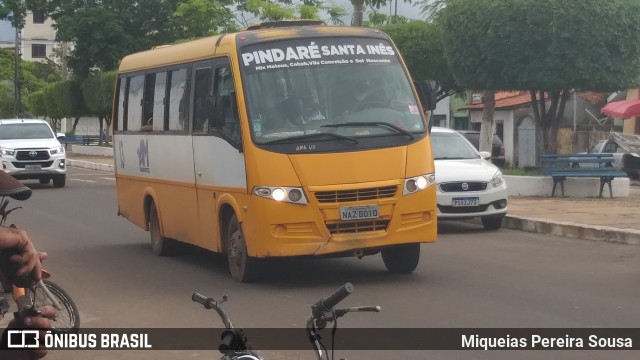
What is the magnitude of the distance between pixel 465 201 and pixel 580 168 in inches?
253

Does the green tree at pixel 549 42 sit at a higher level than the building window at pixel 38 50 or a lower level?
Result: lower

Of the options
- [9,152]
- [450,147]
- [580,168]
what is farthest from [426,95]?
[9,152]

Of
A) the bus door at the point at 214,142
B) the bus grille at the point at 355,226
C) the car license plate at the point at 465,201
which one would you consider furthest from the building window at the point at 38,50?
the bus grille at the point at 355,226

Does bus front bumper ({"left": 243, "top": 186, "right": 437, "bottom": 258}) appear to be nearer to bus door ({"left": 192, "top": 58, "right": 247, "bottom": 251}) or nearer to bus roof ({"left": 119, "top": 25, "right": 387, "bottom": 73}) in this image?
bus door ({"left": 192, "top": 58, "right": 247, "bottom": 251})

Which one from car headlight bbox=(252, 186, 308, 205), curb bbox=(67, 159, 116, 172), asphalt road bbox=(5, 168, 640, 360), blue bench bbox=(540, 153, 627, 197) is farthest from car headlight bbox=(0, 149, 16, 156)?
car headlight bbox=(252, 186, 308, 205)

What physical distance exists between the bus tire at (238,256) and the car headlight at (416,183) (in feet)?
5.89

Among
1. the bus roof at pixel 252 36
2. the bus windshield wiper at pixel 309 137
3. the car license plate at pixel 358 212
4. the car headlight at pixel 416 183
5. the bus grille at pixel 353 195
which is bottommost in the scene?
the car license plate at pixel 358 212

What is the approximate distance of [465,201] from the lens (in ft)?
61.6

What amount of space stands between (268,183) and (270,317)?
6.70 ft

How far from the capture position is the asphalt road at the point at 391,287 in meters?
9.99

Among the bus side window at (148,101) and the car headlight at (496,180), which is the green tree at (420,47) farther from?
the bus side window at (148,101)

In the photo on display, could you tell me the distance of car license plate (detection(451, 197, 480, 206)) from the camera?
18766mm

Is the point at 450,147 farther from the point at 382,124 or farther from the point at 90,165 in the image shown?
the point at 90,165

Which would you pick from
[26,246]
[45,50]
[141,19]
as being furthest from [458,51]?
[45,50]
